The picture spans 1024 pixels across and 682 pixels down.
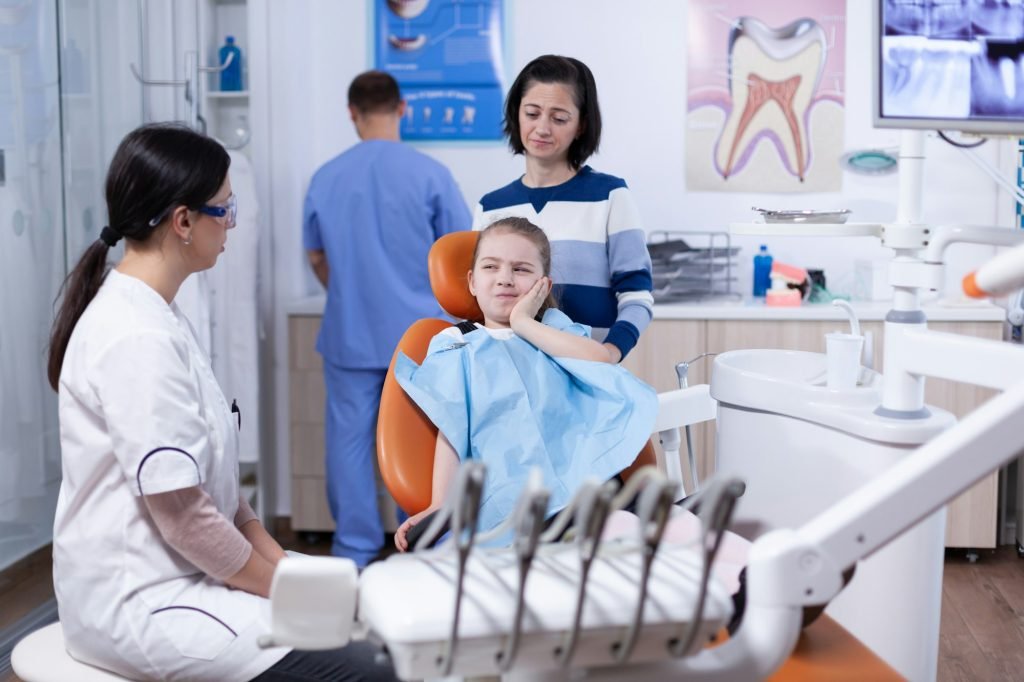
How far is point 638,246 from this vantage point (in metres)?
2.00

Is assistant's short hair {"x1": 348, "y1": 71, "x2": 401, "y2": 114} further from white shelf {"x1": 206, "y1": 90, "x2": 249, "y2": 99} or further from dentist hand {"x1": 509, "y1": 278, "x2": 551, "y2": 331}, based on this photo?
dentist hand {"x1": 509, "y1": 278, "x2": 551, "y2": 331}

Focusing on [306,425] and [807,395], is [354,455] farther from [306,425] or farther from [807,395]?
[807,395]

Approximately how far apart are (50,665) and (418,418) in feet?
2.13

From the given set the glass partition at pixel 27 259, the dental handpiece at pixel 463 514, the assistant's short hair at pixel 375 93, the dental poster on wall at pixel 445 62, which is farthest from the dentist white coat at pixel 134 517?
the dental poster on wall at pixel 445 62

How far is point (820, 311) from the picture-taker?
3156mm

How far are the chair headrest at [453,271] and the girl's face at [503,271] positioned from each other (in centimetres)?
4

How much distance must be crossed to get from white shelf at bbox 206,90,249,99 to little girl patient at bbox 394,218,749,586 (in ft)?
5.77

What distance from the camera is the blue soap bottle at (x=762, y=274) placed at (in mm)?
3428

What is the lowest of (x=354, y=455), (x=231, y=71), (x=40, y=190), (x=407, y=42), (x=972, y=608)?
(x=972, y=608)

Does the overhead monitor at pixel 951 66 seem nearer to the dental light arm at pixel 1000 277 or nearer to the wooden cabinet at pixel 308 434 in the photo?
the dental light arm at pixel 1000 277

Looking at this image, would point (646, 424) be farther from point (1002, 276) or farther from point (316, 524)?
point (316, 524)

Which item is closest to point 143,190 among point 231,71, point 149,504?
point 149,504

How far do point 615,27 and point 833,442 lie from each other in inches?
88.2

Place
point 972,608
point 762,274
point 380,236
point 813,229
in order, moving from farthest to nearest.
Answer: point 762,274
point 380,236
point 972,608
point 813,229
